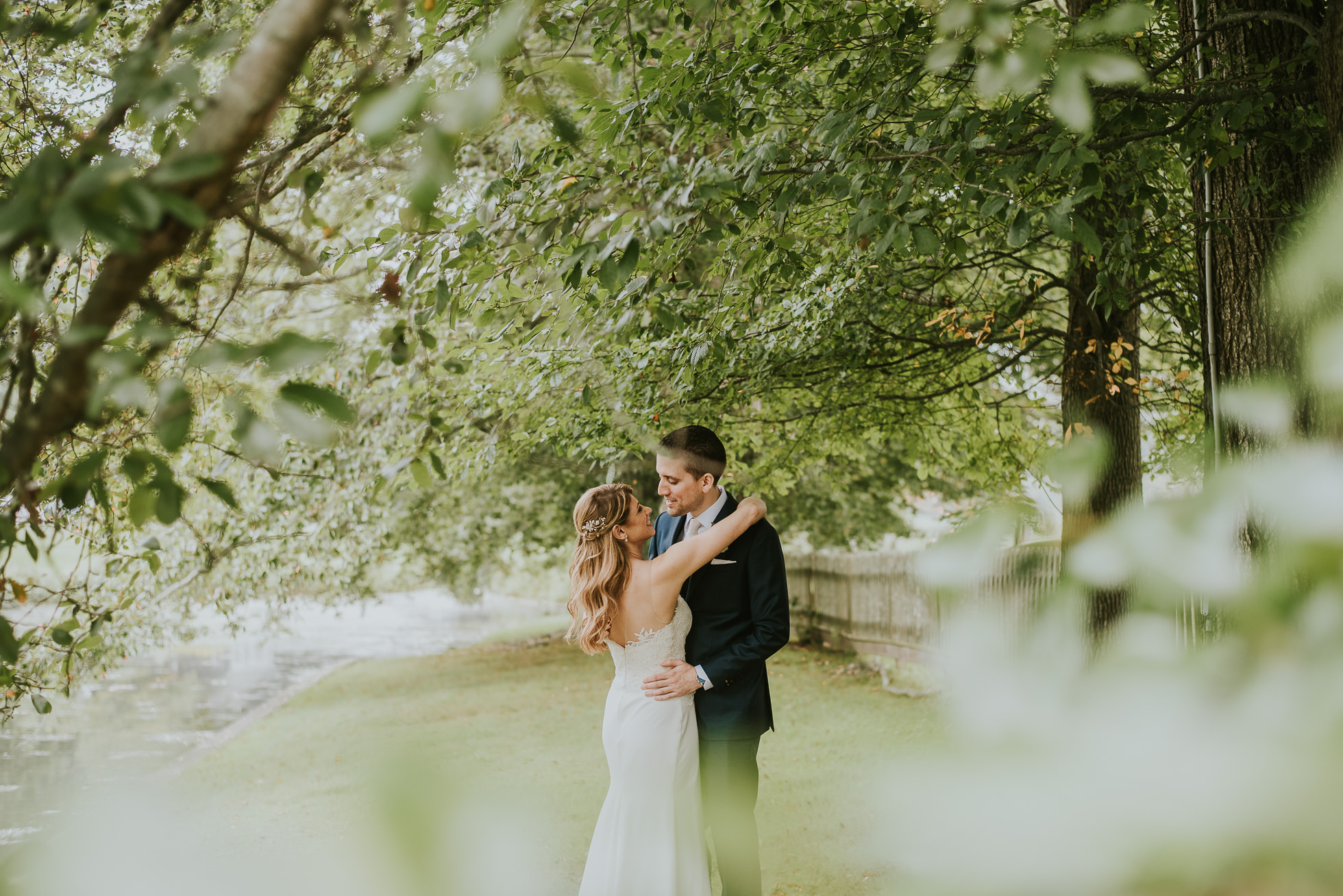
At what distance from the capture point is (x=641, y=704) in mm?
3879

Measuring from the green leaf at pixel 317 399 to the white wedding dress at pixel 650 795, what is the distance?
Answer: 2.95 m

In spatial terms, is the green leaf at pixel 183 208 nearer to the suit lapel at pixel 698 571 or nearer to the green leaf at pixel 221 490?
the green leaf at pixel 221 490

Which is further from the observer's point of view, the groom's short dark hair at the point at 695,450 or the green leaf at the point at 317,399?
the groom's short dark hair at the point at 695,450

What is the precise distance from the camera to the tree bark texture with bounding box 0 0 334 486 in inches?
40.1

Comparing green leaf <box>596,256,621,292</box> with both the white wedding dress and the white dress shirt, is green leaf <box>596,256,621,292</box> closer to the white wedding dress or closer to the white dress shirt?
the white dress shirt

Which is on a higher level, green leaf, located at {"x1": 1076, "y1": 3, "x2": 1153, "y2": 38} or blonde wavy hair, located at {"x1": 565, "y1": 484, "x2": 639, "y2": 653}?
green leaf, located at {"x1": 1076, "y1": 3, "x2": 1153, "y2": 38}

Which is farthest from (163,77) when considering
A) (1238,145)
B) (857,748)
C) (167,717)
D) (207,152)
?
(167,717)

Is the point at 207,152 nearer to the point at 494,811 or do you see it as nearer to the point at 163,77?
the point at 163,77

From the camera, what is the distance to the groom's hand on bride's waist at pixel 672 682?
384 cm

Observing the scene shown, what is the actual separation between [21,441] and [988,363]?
792 cm

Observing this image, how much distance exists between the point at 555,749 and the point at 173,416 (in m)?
9.08

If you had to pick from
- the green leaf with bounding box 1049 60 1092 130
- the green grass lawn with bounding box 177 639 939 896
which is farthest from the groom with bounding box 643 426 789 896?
the green leaf with bounding box 1049 60 1092 130

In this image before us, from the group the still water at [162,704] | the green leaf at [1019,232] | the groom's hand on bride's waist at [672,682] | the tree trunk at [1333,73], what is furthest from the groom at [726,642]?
the tree trunk at [1333,73]

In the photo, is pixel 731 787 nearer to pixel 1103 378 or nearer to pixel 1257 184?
pixel 1257 184
